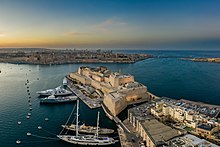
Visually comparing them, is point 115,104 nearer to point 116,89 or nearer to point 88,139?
point 88,139

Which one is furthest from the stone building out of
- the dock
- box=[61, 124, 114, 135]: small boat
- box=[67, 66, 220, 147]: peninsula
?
box=[61, 124, 114, 135]: small boat

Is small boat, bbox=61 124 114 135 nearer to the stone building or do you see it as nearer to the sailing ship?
the sailing ship

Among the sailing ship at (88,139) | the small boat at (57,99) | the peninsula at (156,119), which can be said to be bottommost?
the sailing ship at (88,139)

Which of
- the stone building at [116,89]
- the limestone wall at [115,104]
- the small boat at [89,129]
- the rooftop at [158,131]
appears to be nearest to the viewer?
the rooftop at [158,131]

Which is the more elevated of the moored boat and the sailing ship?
the moored boat

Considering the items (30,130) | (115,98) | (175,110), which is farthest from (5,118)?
(175,110)

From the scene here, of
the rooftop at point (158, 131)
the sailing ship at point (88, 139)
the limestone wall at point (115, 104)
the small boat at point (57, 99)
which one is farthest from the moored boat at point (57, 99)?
the rooftop at point (158, 131)

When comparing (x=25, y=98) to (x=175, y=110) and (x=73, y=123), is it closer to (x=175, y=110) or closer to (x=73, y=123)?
(x=73, y=123)

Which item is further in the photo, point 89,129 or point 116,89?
point 116,89

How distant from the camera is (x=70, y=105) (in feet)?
51.2

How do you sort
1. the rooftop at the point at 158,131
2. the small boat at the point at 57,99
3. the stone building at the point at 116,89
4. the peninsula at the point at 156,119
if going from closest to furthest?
the rooftop at the point at 158,131 < the peninsula at the point at 156,119 < the stone building at the point at 116,89 < the small boat at the point at 57,99

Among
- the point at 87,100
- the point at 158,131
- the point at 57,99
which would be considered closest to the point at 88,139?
the point at 158,131

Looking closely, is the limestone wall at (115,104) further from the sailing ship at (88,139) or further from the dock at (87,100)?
the sailing ship at (88,139)

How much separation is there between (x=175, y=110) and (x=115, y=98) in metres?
3.73
